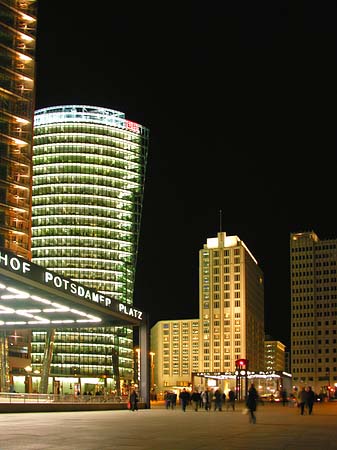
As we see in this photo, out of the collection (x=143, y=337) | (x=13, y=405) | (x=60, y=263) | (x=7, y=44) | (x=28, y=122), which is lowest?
(x=13, y=405)

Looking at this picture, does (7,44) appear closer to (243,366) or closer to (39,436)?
(243,366)

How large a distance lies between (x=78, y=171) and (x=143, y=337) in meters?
114

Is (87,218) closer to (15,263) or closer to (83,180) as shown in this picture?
(83,180)

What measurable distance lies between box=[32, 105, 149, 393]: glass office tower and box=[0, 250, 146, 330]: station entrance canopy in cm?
10579

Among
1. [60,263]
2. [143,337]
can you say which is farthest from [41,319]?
[60,263]

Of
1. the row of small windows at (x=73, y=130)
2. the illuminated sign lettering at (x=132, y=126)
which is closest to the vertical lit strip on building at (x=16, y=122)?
the row of small windows at (x=73, y=130)

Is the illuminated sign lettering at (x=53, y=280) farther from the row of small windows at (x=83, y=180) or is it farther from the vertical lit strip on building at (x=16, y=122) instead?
the row of small windows at (x=83, y=180)

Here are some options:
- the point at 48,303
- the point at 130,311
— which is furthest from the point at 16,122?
the point at 48,303

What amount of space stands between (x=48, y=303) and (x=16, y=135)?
212ft

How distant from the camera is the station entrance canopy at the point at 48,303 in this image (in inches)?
1371

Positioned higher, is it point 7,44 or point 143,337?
point 7,44

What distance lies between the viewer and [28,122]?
10500cm

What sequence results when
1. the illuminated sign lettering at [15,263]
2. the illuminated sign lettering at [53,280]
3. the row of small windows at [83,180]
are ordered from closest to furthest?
the illuminated sign lettering at [15,263] → the illuminated sign lettering at [53,280] → the row of small windows at [83,180]

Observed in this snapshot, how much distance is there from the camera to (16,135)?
103688 millimetres
